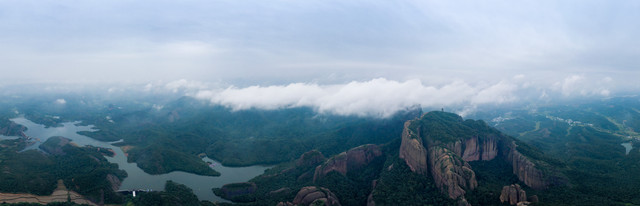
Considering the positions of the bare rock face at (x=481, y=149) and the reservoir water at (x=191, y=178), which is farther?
the reservoir water at (x=191, y=178)

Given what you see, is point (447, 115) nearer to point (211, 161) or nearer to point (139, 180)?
point (211, 161)

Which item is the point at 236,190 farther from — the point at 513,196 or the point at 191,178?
the point at 513,196

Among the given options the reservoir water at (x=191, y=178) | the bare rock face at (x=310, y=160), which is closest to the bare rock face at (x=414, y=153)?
the bare rock face at (x=310, y=160)

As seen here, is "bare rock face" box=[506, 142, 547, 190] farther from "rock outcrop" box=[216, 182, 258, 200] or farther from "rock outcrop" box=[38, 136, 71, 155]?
"rock outcrop" box=[38, 136, 71, 155]

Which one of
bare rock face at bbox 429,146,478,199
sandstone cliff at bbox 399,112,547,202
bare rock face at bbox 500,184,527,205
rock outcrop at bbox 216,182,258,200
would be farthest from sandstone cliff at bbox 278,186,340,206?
bare rock face at bbox 500,184,527,205

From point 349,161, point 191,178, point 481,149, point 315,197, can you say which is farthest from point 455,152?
point 191,178

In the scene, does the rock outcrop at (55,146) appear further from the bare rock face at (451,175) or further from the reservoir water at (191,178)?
the bare rock face at (451,175)
